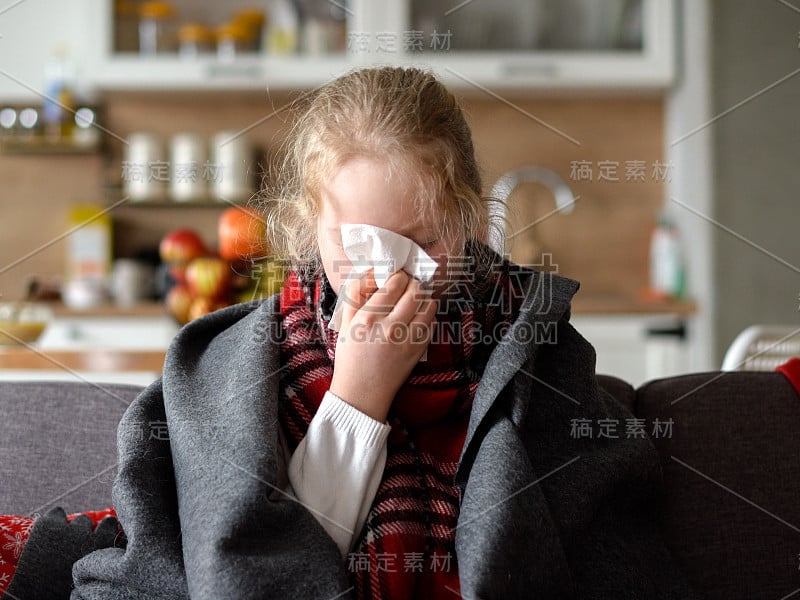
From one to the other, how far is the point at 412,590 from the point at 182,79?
2504 millimetres

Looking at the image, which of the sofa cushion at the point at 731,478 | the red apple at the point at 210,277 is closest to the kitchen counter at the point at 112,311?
the red apple at the point at 210,277

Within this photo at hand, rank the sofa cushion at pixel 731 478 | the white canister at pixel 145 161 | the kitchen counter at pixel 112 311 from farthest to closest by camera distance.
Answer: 1. the white canister at pixel 145 161
2. the kitchen counter at pixel 112 311
3. the sofa cushion at pixel 731 478

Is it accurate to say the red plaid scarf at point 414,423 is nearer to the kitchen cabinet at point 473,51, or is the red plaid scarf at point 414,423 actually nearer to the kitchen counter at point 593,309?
the kitchen counter at point 593,309

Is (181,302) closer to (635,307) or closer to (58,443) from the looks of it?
(58,443)

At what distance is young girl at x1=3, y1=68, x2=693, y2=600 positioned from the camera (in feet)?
2.47

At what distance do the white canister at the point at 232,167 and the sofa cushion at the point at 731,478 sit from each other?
90.7 inches

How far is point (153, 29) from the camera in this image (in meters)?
2.97

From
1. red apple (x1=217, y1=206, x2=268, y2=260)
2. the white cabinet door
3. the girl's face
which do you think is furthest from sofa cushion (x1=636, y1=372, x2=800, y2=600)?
the white cabinet door

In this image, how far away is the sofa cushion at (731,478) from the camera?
3.21 feet

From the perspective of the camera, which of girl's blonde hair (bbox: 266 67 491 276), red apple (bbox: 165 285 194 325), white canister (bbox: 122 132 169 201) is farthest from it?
white canister (bbox: 122 132 169 201)

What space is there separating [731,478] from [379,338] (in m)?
0.49

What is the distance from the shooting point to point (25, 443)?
3.39 feet

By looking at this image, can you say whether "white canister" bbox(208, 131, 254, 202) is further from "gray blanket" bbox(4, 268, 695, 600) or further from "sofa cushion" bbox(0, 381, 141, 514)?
"gray blanket" bbox(4, 268, 695, 600)

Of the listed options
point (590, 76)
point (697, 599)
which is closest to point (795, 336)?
point (697, 599)
